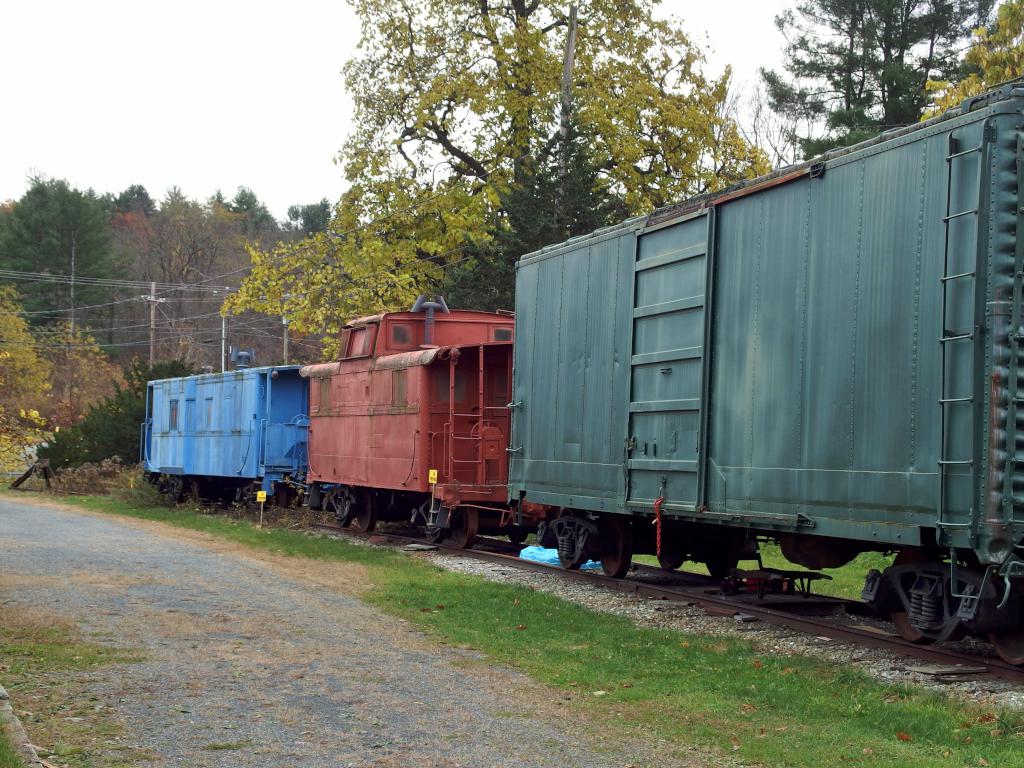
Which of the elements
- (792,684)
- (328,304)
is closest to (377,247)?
(328,304)

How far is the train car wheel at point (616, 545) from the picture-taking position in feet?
43.4

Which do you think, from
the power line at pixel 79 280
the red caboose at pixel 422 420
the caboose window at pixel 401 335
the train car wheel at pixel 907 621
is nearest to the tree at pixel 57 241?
the power line at pixel 79 280

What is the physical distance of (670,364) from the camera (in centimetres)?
1116

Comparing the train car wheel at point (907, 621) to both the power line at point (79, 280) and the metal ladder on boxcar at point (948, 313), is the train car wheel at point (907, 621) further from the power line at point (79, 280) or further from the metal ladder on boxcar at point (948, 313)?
the power line at point (79, 280)

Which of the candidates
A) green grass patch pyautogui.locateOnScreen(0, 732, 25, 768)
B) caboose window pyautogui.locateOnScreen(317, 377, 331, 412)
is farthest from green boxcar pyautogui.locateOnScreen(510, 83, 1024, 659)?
caboose window pyautogui.locateOnScreen(317, 377, 331, 412)

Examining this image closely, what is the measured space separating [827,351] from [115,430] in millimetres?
30255

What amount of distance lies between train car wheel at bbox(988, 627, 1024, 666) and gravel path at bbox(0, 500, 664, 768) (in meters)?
3.34

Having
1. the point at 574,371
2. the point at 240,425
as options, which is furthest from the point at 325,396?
the point at 574,371

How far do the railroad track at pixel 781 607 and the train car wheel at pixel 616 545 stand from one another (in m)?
0.14

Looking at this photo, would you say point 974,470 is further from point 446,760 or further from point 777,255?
point 446,760

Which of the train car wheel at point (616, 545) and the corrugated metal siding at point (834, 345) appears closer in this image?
the corrugated metal siding at point (834, 345)

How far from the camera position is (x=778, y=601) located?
11227 mm

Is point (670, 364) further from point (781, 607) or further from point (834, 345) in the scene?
point (781, 607)

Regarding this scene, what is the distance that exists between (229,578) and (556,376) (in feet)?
14.4
